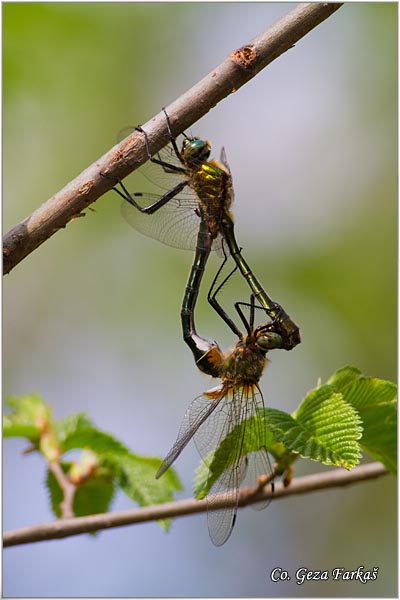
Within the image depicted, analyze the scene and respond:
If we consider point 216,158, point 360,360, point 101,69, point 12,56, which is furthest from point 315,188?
point 216,158

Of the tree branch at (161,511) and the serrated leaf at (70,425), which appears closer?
the tree branch at (161,511)

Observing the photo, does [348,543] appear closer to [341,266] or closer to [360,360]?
[360,360]

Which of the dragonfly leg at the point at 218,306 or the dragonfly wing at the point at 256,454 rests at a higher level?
the dragonfly leg at the point at 218,306

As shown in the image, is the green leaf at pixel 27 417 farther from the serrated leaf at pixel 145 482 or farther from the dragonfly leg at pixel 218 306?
the dragonfly leg at pixel 218 306

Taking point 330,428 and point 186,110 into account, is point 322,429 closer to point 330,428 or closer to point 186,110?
point 330,428

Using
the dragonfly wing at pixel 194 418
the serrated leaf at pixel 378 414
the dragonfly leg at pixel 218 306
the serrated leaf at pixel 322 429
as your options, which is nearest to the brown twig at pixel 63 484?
the dragonfly wing at pixel 194 418

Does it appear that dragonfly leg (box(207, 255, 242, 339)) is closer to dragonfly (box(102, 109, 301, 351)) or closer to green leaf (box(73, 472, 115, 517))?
dragonfly (box(102, 109, 301, 351))
